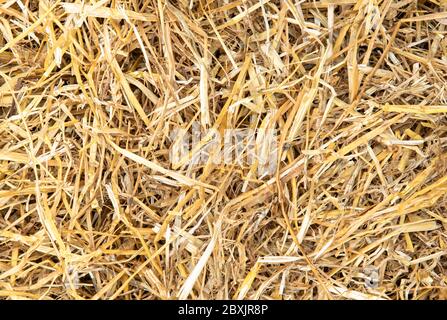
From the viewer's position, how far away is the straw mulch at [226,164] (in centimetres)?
103

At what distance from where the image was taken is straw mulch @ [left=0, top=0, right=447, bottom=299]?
1.03 m

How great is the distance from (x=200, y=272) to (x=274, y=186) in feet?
0.63

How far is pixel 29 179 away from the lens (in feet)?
3.54

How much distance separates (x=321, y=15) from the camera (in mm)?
1070

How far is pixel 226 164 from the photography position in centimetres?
104

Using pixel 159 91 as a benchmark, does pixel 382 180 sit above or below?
below

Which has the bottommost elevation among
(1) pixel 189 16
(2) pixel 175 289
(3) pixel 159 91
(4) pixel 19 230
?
Result: (2) pixel 175 289

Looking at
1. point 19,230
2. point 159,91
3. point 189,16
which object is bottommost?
point 19,230

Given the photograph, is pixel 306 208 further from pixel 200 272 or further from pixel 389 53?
pixel 389 53

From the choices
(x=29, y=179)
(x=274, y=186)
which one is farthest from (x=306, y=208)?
(x=29, y=179)

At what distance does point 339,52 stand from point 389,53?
10cm

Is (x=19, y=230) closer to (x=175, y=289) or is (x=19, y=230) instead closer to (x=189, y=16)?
(x=175, y=289)

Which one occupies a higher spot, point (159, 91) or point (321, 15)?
point (321, 15)

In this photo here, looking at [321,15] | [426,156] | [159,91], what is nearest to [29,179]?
[159,91]
